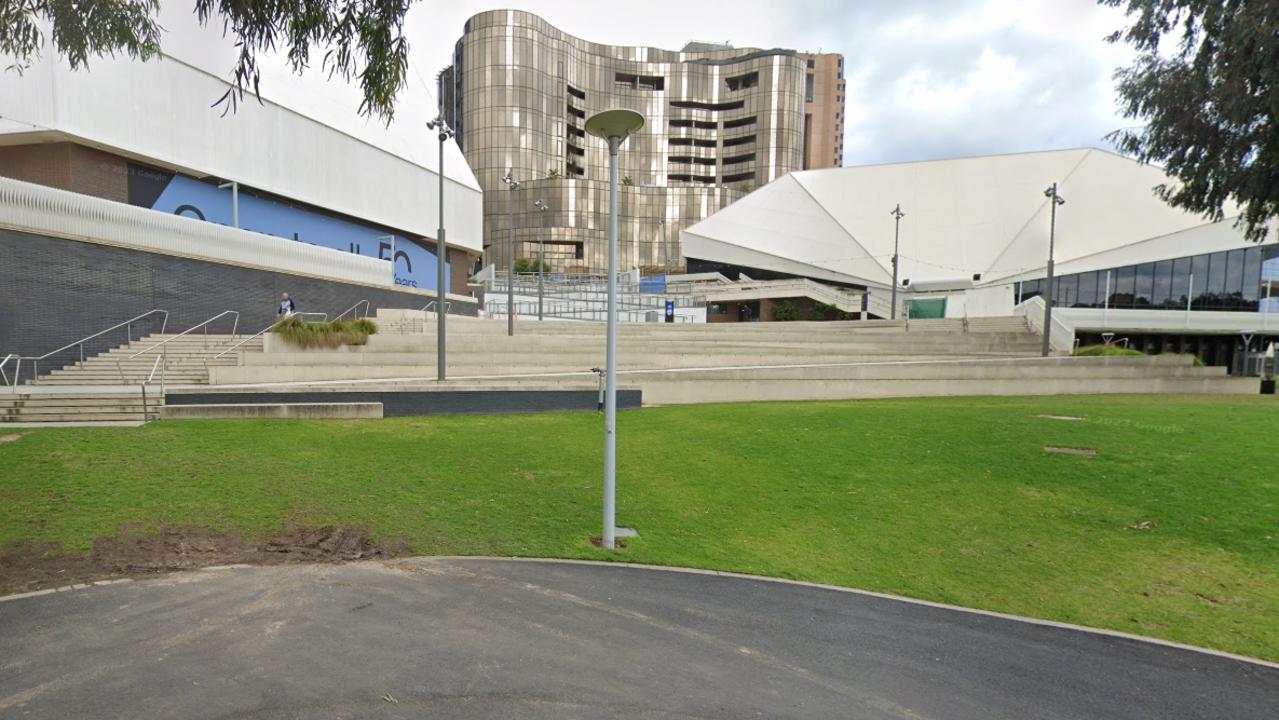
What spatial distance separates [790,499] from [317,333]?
15620 millimetres

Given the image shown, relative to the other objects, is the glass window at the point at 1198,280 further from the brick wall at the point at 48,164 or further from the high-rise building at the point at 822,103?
the high-rise building at the point at 822,103

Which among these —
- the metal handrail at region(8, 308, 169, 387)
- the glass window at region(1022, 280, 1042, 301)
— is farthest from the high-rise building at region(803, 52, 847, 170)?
the metal handrail at region(8, 308, 169, 387)

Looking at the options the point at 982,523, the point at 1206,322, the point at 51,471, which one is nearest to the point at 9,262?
the point at 51,471

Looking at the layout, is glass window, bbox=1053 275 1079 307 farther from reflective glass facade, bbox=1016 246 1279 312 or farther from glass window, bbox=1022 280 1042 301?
reflective glass facade, bbox=1016 246 1279 312

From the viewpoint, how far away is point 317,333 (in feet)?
60.6

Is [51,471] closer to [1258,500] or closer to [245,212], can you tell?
[1258,500]

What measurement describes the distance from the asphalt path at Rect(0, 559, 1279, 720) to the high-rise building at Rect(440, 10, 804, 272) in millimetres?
72317

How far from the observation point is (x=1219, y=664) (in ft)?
15.3

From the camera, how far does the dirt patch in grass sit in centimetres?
559

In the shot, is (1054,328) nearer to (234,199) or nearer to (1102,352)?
(1102,352)

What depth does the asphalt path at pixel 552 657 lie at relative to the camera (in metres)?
3.77

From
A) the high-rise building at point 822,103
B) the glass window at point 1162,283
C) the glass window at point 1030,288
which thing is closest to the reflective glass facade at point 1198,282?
the glass window at point 1162,283

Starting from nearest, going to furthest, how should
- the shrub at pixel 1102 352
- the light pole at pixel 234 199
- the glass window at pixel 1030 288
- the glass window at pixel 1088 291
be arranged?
the shrub at pixel 1102 352
the light pole at pixel 234 199
the glass window at pixel 1088 291
the glass window at pixel 1030 288

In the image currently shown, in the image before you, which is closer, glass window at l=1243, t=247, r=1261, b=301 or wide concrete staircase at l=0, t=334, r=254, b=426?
wide concrete staircase at l=0, t=334, r=254, b=426
